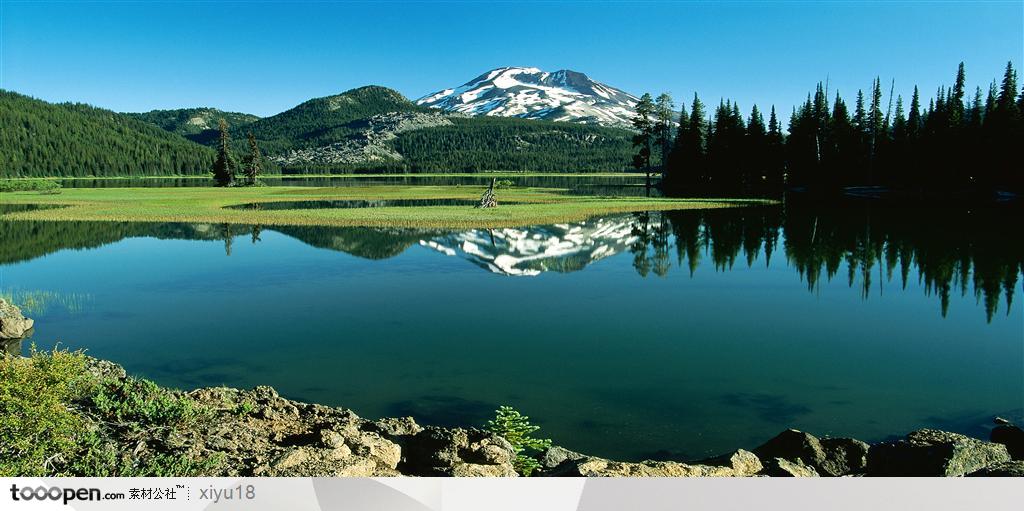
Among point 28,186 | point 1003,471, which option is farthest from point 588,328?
point 28,186

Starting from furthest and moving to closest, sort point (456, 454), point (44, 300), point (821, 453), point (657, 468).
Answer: point (44, 300)
point (821, 453)
point (456, 454)
point (657, 468)

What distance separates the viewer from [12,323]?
19266 millimetres

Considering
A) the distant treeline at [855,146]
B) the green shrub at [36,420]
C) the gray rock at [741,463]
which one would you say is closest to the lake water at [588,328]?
the gray rock at [741,463]

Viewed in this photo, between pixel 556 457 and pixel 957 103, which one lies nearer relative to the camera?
pixel 556 457

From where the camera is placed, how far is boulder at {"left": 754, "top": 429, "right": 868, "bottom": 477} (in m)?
10.5

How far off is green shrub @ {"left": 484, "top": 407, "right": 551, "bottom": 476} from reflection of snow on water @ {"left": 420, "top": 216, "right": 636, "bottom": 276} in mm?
17841

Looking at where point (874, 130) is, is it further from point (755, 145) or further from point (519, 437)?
point (519, 437)

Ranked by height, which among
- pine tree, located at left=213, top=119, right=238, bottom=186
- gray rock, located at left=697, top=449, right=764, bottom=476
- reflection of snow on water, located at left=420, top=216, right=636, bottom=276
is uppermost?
pine tree, located at left=213, top=119, right=238, bottom=186

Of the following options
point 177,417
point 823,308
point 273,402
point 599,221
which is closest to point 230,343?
point 273,402

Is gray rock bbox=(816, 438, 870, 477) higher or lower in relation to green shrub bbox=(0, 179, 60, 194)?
lower

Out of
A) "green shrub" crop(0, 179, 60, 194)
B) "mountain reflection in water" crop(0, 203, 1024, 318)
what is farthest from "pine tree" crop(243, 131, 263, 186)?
"mountain reflection in water" crop(0, 203, 1024, 318)

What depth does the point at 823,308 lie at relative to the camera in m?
22.4

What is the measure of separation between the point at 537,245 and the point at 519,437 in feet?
95.2

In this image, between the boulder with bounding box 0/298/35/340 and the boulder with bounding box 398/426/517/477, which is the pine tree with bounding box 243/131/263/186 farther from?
the boulder with bounding box 398/426/517/477
